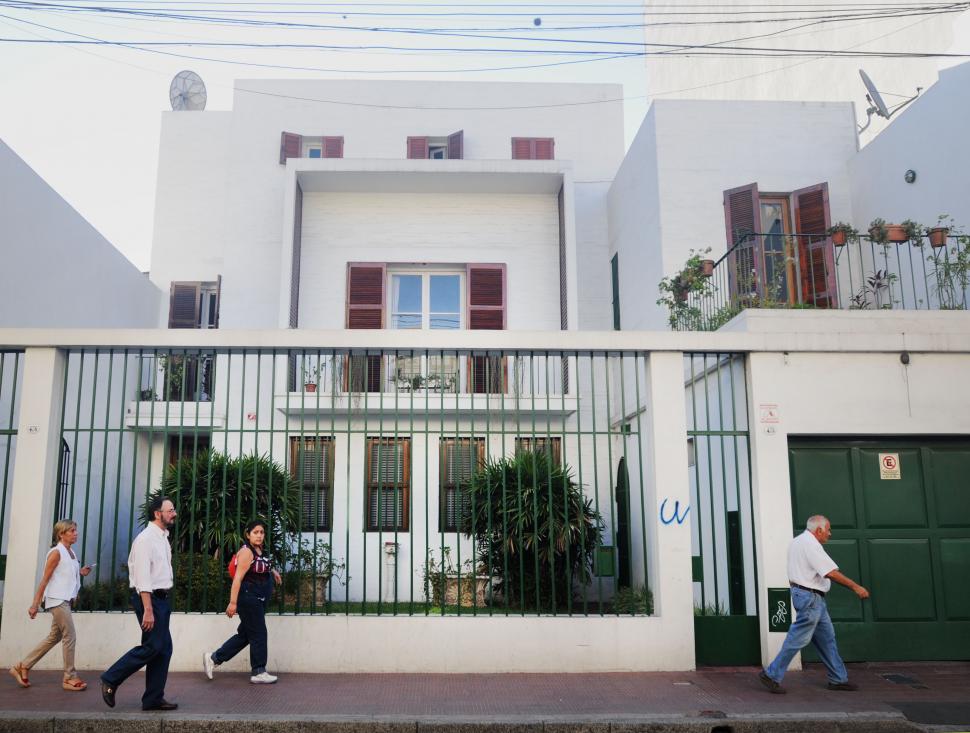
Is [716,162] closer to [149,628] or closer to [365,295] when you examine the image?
[365,295]

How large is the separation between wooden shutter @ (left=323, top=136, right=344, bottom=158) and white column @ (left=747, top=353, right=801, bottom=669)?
11590 mm

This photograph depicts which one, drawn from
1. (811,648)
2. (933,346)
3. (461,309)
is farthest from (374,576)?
(933,346)

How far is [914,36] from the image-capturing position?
1991cm

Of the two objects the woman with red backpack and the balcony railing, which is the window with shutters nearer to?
the balcony railing

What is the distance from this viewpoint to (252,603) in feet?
24.1

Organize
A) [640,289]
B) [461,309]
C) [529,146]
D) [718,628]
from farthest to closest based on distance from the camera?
[529,146], [461,309], [640,289], [718,628]

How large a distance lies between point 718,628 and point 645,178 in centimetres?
880

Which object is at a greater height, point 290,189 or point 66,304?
point 290,189

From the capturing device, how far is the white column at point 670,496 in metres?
8.16

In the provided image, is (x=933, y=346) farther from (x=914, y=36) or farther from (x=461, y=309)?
(x=914, y=36)

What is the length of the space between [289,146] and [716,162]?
878cm

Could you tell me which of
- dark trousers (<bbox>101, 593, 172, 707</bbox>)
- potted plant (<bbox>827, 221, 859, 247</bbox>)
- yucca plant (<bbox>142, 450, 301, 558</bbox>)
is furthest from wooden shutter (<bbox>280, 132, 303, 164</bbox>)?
dark trousers (<bbox>101, 593, 172, 707</bbox>)

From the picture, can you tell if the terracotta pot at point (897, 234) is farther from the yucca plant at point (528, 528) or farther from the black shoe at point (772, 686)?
the black shoe at point (772, 686)

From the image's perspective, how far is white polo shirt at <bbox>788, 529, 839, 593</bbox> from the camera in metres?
7.15
